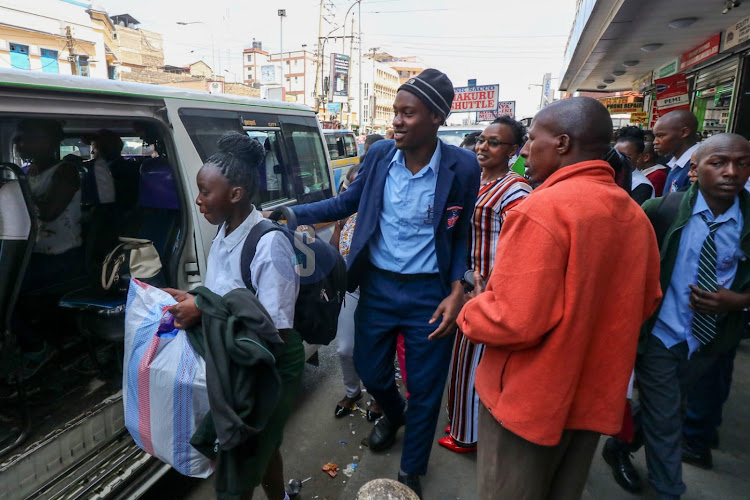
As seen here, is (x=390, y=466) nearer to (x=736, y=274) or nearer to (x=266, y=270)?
(x=266, y=270)

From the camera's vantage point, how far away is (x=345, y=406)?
3275 millimetres

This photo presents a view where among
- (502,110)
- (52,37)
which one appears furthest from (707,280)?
(52,37)

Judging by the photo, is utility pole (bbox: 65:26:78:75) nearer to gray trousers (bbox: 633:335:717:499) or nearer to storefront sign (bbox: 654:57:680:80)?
storefront sign (bbox: 654:57:680:80)

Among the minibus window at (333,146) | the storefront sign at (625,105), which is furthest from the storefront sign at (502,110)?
the minibus window at (333,146)

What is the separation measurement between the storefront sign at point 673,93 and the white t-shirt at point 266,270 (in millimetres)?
7438

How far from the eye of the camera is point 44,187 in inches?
118

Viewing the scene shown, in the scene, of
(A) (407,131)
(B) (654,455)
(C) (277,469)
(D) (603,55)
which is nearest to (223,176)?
(A) (407,131)

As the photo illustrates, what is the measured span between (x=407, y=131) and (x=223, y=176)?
85 centimetres

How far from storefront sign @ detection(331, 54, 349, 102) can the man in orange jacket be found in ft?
107

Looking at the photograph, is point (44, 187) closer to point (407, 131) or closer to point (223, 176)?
point (223, 176)

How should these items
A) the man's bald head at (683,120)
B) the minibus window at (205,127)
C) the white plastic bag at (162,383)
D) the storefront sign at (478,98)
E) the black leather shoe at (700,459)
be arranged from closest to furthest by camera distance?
the white plastic bag at (162,383), the black leather shoe at (700,459), the minibus window at (205,127), the man's bald head at (683,120), the storefront sign at (478,98)

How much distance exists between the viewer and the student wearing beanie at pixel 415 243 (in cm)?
213

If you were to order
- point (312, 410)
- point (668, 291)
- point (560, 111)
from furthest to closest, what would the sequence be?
1. point (312, 410)
2. point (668, 291)
3. point (560, 111)

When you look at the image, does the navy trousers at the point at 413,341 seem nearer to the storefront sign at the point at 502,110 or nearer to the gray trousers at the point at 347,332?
the gray trousers at the point at 347,332
